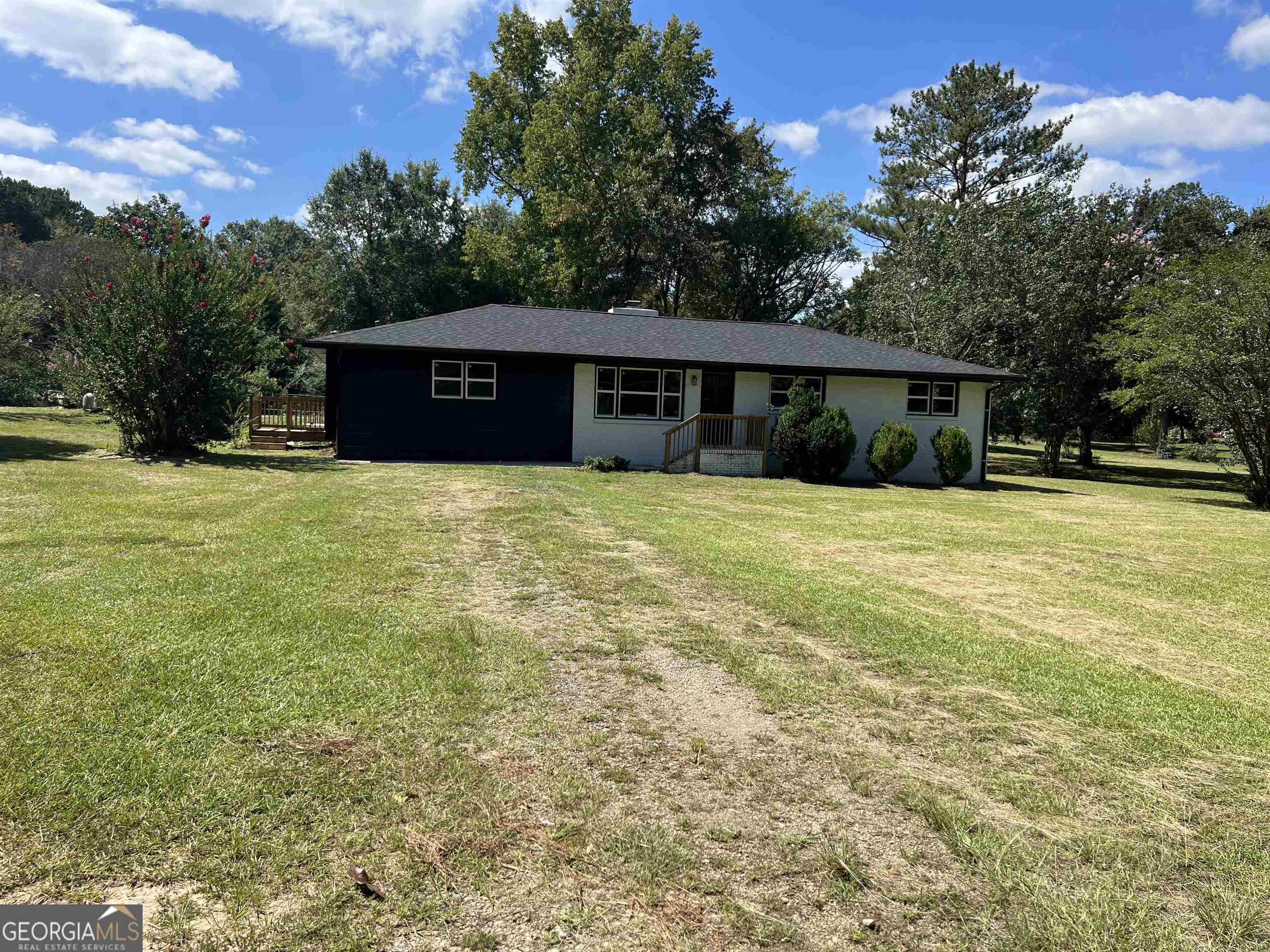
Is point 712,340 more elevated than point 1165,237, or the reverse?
point 1165,237

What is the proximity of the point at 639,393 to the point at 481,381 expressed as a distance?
155 inches

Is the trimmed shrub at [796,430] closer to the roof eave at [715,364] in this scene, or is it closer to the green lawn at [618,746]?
the roof eave at [715,364]

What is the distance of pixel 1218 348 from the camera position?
15281mm

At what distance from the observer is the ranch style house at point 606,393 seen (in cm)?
1688

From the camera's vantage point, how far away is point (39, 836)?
2.31 meters

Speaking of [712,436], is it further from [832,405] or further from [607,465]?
[832,405]

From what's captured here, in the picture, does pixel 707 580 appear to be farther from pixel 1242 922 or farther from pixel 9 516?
pixel 9 516

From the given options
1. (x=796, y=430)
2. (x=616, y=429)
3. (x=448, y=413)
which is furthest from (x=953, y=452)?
(x=448, y=413)

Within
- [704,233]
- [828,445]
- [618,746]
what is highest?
[704,233]

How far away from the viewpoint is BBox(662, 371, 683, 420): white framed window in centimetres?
1814

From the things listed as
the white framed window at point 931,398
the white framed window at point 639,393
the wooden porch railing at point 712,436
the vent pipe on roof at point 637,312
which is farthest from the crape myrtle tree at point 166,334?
the white framed window at point 931,398

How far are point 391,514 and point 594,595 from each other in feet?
13.8

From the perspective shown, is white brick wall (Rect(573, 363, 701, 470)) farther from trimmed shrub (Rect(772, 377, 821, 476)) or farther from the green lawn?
the green lawn

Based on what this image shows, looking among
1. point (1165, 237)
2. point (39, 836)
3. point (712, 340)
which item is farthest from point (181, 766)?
point (1165, 237)
